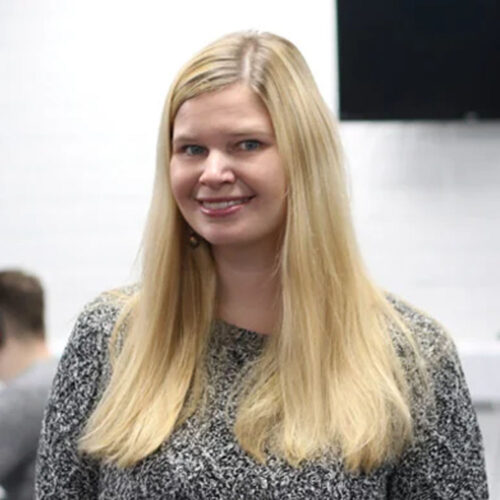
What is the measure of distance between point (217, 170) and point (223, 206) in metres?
0.05

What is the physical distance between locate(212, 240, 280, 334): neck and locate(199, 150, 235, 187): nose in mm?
155

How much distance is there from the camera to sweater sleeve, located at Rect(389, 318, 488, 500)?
1569mm

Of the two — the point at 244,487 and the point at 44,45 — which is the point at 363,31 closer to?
the point at 44,45

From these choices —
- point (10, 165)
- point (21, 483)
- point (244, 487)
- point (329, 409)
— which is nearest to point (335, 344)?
point (329, 409)

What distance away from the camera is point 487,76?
124 inches

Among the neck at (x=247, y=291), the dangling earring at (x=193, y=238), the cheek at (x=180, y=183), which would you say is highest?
the cheek at (x=180, y=183)

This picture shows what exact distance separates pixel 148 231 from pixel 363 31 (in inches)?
66.7

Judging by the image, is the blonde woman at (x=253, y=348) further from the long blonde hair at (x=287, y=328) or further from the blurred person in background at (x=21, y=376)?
the blurred person in background at (x=21, y=376)

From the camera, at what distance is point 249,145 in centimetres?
150

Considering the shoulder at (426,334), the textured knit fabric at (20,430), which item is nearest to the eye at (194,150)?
the shoulder at (426,334)

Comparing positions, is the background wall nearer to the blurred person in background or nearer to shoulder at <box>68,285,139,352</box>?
the blurred person in background

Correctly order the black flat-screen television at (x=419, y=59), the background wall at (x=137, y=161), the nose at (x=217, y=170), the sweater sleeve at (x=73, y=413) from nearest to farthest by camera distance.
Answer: the nose at (x=217, y=170), the sweater sleeve at (x=73, y=413), the black flat-screen television at (x=419, y=59), the background wall at (x=137, y=161)

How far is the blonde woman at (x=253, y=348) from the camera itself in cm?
150

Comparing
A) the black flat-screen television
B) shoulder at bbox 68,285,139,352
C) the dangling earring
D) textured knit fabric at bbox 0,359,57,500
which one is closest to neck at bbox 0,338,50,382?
textured knit fabric at bbox 0,359,57,500
